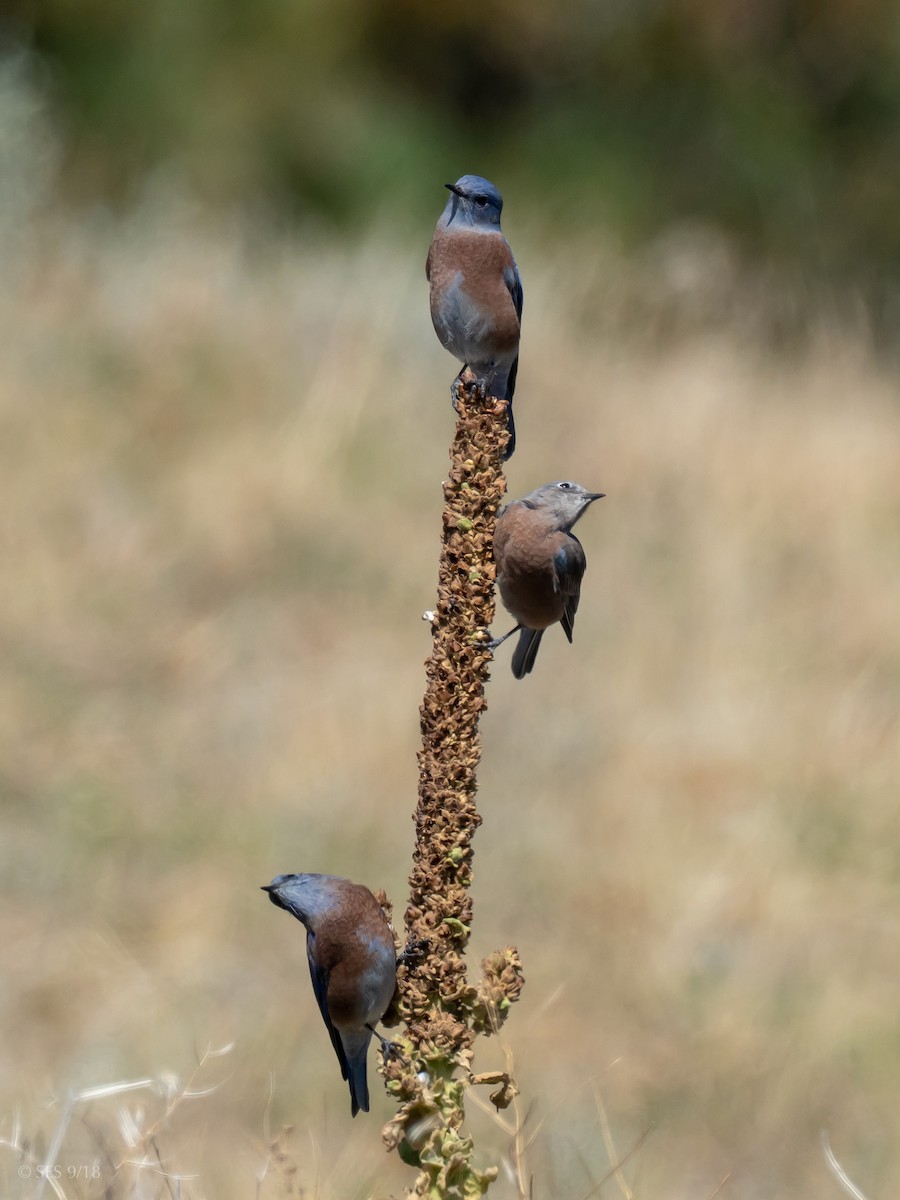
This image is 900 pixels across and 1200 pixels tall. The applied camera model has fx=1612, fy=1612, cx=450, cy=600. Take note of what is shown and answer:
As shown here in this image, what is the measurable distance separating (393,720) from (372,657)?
986mm

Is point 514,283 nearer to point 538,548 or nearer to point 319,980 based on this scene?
point 538,548

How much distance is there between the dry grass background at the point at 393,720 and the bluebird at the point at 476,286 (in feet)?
6.74

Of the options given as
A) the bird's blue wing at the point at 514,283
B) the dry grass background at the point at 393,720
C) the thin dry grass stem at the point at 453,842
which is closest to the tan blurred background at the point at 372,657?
the dry grass background at the point at 393,720

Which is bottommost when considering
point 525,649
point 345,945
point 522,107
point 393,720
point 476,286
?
point 345,945

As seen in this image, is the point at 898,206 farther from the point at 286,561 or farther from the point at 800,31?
the point at 286,561

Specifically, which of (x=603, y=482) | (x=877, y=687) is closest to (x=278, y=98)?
(x=603, y=482)

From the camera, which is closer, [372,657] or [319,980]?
[319,980]

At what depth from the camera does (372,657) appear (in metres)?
11.5

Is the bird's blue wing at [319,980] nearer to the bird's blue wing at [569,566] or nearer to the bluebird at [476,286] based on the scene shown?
the bird's blue wing at [569,566]

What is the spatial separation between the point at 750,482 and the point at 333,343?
3.84m

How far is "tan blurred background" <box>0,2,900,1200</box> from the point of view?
317 inches

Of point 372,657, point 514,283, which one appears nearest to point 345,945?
point 514,283

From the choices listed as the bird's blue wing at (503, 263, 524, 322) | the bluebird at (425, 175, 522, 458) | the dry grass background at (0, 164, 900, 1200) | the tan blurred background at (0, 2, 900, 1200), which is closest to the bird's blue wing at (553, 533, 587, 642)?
the bluebird at (425, 175, 522, 458)

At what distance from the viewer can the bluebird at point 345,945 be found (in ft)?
11.2
